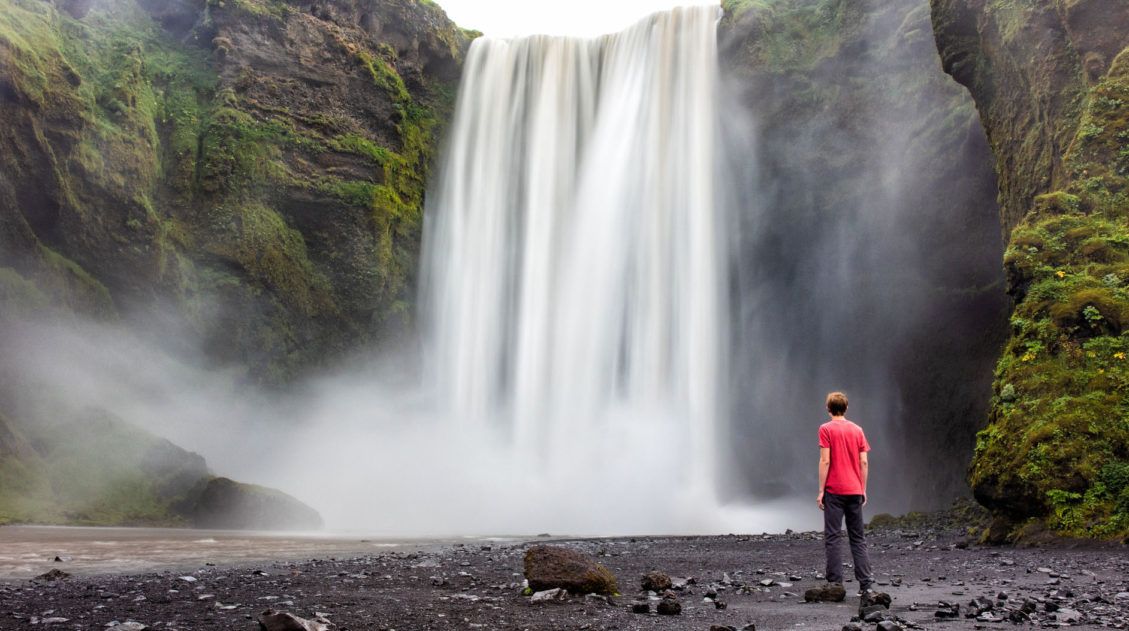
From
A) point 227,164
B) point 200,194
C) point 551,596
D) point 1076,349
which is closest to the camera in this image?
point 551,596

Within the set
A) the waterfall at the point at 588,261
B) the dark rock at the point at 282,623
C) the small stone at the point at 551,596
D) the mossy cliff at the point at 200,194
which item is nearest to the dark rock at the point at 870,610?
the small stone at the point at 551,596

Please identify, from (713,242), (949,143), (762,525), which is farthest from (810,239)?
(762,525)

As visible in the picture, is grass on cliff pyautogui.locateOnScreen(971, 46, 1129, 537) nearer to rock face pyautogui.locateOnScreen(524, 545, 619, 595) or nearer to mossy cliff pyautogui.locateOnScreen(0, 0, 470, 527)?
rock face pyautogui.locateOnScreen(524, 545, 619, 595)

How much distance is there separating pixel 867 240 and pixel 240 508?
68.2 ft

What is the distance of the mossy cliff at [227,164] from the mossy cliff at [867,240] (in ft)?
46.0

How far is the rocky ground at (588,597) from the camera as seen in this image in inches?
225

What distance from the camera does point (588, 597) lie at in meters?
6.89

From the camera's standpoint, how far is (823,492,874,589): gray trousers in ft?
22.5

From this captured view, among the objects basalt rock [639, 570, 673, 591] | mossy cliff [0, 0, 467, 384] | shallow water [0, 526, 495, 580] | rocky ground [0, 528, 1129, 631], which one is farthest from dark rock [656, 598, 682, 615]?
mossy cliff [0, 0, 467, 384]

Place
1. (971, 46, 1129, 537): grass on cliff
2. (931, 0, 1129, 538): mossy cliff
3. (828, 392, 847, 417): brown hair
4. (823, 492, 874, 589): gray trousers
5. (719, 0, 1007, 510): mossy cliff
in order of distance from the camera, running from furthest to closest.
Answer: (719, 0, 1007, 510): mossy cliff, (931, 0, 1129, 538): mossy cliff, (971, 46, 1129, 537): grass on cliff, (828, 392, 847, 417): brown hair, (823, 492, 874, 589): gray trousers

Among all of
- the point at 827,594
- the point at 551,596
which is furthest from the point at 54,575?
the point at 827,594

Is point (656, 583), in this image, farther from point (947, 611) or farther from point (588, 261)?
point (588, 261)

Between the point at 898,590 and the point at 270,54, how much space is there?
31309 mm

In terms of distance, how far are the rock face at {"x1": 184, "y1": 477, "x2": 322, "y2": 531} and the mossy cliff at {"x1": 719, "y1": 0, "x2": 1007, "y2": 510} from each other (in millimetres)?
14879
